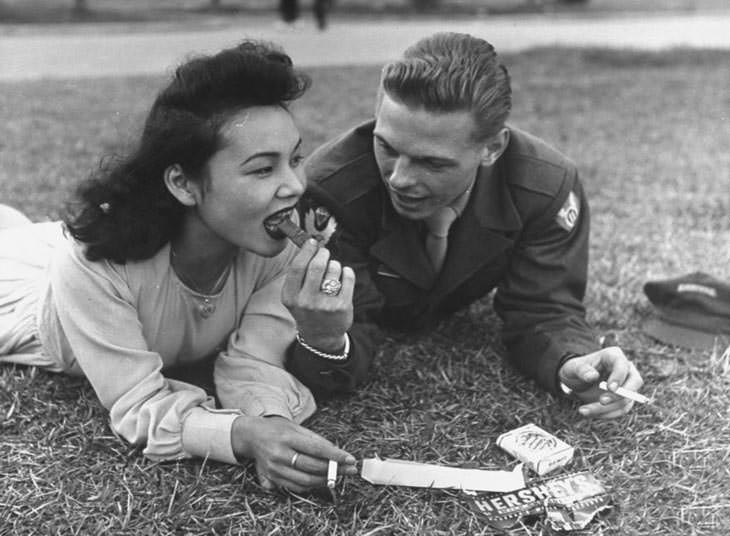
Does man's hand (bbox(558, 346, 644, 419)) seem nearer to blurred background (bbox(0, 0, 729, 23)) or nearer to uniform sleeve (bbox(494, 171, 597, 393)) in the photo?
uniform sleeve (bbox(494, 171, 597, 393))

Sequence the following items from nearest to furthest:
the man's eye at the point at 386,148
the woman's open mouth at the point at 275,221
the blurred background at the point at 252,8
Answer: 1. the woman's open mouth at the point at 275,221
2. the man's eye at the point at 386,148
3. the blurred background at the point at 252,8

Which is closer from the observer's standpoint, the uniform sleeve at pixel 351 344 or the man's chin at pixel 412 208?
the uniform sleeve at pixel 351 344

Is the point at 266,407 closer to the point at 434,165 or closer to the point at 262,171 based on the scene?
the point at 262,171

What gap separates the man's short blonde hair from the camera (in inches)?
113

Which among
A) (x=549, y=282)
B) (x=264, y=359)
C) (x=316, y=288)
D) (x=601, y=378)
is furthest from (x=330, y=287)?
(x=549, y=282)

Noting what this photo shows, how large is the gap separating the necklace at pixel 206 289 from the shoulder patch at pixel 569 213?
4.13 ft

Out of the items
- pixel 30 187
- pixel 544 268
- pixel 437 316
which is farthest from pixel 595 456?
pixel 30 187

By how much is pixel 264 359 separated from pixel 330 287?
0.55m

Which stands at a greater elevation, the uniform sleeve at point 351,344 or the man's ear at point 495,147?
the man's ear at point 495,147

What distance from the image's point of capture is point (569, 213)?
10.9ft

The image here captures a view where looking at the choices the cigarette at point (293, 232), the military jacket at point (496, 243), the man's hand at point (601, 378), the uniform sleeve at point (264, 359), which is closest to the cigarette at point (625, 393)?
the man's hand at point (601, 378)

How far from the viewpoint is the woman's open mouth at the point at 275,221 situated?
104 inches

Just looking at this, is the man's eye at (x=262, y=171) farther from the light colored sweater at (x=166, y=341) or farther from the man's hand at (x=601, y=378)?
the man's hand at (x=601, y=378)

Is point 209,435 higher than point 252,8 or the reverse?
higher
